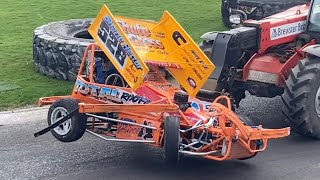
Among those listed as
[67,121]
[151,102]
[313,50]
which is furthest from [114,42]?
[313,50]

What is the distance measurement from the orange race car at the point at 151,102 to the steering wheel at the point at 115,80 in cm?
1

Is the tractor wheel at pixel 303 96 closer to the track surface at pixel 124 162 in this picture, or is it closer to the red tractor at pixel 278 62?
the red tractor at pixel 278 62

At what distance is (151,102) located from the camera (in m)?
6.59

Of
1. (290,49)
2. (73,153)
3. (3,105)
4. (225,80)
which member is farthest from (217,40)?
(3,105)

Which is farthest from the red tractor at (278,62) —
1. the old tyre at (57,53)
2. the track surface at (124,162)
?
the old tyre at (57,53)

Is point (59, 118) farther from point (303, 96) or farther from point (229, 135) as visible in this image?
point (303, 96)

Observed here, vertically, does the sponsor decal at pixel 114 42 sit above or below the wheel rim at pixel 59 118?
above

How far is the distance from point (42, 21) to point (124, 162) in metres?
8.94

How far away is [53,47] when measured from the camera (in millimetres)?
10391

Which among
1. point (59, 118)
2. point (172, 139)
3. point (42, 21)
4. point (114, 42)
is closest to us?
point (172, 139)

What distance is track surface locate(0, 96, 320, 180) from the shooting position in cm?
657

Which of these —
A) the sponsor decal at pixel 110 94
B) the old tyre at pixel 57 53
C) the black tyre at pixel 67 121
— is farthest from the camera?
the old tyre at pixel 57 53

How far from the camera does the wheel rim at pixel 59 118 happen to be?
263 inches

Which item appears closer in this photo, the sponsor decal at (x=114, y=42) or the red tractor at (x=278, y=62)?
the sponsor decal at (x=114, y=42)
